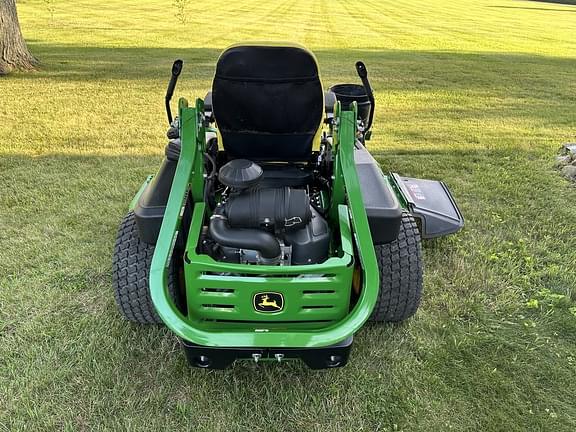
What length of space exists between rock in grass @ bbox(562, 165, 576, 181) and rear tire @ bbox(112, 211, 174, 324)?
3603 mm

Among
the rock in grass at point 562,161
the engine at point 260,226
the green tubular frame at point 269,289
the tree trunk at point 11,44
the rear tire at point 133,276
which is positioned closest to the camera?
the green tubular frame at point 269,289

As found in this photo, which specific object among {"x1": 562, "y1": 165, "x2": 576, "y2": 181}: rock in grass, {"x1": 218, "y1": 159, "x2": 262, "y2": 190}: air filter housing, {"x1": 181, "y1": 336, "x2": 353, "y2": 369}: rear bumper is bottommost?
{"x1": 562, "y1": 165, "x2": 576, "y2": 181}: rock in grass

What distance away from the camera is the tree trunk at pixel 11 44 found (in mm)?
7105

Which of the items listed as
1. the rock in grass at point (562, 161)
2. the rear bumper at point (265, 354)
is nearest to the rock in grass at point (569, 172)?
the rock in grass at point (562, 161)

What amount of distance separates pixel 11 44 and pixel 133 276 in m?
6.67

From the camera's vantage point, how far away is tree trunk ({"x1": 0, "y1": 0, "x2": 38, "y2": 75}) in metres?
7.11

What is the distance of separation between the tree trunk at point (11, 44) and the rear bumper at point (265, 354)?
7039mm

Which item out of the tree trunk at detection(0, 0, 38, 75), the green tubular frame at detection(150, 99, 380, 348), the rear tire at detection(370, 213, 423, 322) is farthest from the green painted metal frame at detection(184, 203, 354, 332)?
the tree trunk at detection(0, 0, 38, 75)

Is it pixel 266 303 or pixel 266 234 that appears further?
pixel 266 234

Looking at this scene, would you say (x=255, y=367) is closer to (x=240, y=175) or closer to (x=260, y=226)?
(x=260, y=226)

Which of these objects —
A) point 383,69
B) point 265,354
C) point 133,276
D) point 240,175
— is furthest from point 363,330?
point 383,69

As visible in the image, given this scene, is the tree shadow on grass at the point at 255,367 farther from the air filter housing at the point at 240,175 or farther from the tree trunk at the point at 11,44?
the tree trunk at the point at 11,44

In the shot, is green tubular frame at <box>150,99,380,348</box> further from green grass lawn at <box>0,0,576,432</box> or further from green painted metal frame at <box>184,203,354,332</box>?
green grass lawn at <box>0,0,576,432</box>

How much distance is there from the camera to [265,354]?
1.89 metres
